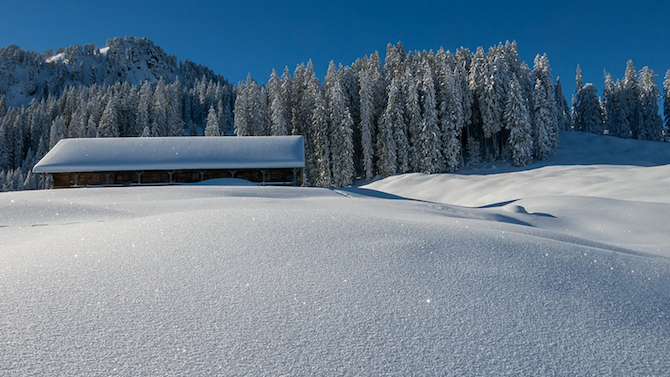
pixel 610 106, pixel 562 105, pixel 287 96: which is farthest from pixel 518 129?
pixel 562 105

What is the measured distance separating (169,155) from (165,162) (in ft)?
3.15

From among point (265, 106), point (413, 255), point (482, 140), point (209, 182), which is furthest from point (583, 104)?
point (413, 255)

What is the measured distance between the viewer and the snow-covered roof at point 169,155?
25.8 metres

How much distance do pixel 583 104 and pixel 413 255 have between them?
7735 centimetres

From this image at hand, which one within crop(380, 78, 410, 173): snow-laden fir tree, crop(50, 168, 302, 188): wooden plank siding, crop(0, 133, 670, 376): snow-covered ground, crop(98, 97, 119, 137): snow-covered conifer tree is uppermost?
crop(98, 97, 119, 137): snow-covered conifer tree

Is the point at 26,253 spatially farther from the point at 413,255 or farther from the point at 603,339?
the point at 603,339

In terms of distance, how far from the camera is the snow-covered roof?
25844mm

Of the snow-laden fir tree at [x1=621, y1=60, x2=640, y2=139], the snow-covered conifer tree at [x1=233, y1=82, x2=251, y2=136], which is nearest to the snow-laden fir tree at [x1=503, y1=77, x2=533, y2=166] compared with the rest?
the snow-covered conifer tree at [x1=233, y1=82, x2=251, y2=136]

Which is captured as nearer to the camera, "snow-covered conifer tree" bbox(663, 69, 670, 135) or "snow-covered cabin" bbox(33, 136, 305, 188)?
"snow-covered cabin" bbox(33, 136, 305, 188)

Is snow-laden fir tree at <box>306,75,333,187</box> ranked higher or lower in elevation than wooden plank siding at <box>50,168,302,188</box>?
higher

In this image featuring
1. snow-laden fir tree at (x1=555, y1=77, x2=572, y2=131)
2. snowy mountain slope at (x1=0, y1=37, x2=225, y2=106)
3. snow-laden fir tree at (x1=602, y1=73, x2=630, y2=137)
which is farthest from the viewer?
snowy mountain slope at (x1=0, y1=37, x2=225, y2=106)

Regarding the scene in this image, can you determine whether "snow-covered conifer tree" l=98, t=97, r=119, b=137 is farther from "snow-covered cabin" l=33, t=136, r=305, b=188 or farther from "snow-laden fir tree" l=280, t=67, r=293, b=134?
"snow-covered cabin" l=33, t=136, r=305, b=188

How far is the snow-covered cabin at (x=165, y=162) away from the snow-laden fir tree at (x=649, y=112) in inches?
2465

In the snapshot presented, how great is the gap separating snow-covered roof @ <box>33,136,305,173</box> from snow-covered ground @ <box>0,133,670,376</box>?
68.6 feet
